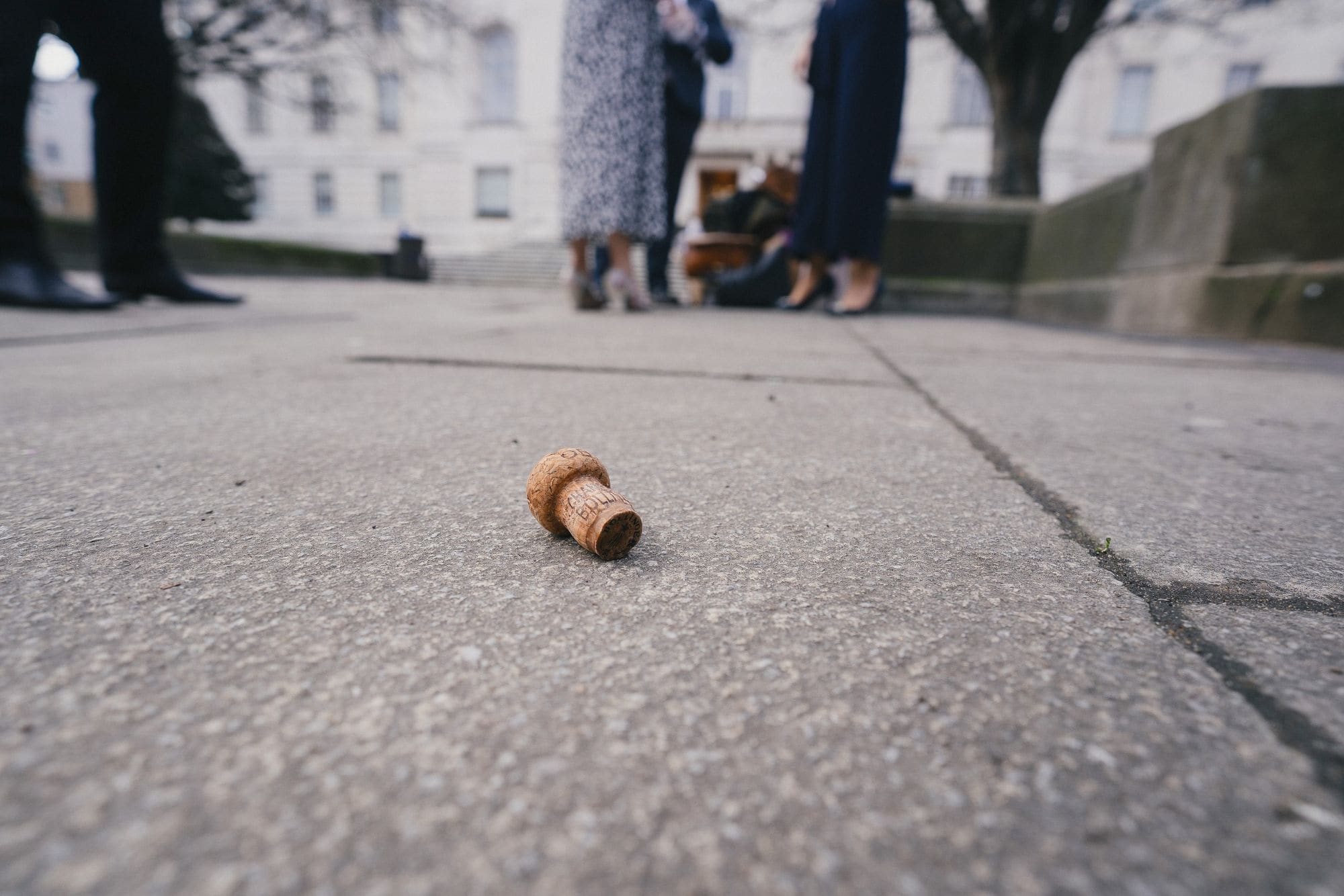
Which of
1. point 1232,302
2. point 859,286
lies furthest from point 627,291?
point 1232,302

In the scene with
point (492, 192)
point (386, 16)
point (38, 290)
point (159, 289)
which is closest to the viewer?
point (38, 290)

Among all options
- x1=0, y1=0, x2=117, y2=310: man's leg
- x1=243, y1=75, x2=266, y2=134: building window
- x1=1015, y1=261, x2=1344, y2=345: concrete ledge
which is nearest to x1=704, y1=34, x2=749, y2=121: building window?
x1=243, y1=75, x2=266, y2=134: building window

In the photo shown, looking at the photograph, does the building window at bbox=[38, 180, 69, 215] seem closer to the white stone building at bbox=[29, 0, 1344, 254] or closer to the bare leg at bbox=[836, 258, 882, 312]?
the white stone building at bbox=[29, 0, 1344, 254]

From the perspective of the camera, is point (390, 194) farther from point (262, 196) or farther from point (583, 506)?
point (583, 506)

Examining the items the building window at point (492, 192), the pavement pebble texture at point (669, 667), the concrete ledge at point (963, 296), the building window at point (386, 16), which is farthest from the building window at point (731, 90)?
the pavement pebble texture at point (669, 667)

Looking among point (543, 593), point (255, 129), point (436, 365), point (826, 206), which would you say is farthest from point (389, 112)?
point (543, 593)

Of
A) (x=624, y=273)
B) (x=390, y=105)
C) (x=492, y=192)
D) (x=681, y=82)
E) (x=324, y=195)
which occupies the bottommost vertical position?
(x=624, y=273)
